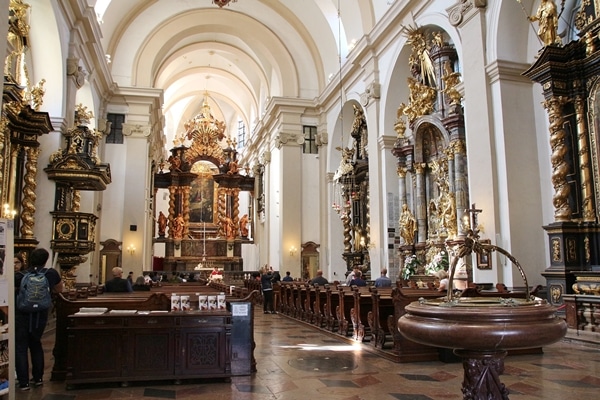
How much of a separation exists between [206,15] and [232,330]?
17.8 metres

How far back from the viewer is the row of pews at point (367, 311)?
6.25 meters

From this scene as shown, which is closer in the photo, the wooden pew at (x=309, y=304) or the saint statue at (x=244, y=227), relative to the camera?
the wooden pew at (x=309, y=304)

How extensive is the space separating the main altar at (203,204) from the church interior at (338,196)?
0.19 m

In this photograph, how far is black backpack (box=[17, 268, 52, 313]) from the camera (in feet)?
16.1

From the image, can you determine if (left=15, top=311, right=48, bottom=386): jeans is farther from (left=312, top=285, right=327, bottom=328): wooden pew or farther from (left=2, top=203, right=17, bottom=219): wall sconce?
(left=312, top=285, right=327, bottom=328): wooden pew

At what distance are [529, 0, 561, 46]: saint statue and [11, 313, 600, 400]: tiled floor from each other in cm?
475

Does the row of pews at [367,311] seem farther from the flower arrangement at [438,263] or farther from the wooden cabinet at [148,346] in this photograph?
the flower arrangement at [438,263]

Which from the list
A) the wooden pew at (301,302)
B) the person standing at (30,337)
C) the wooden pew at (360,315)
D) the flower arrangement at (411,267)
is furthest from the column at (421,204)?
the person standing at (30,337)

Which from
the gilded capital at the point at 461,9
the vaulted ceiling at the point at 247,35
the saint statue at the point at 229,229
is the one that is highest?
the vaulted ceiling at the point at 247,35

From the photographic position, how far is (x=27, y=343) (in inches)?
196

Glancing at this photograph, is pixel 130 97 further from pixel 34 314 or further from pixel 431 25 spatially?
pixel 34 314

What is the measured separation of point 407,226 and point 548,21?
6017 millimetres

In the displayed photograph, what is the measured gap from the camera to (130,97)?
63.5 feet

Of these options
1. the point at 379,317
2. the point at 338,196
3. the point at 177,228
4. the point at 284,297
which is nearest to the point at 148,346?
the point at 379,317
